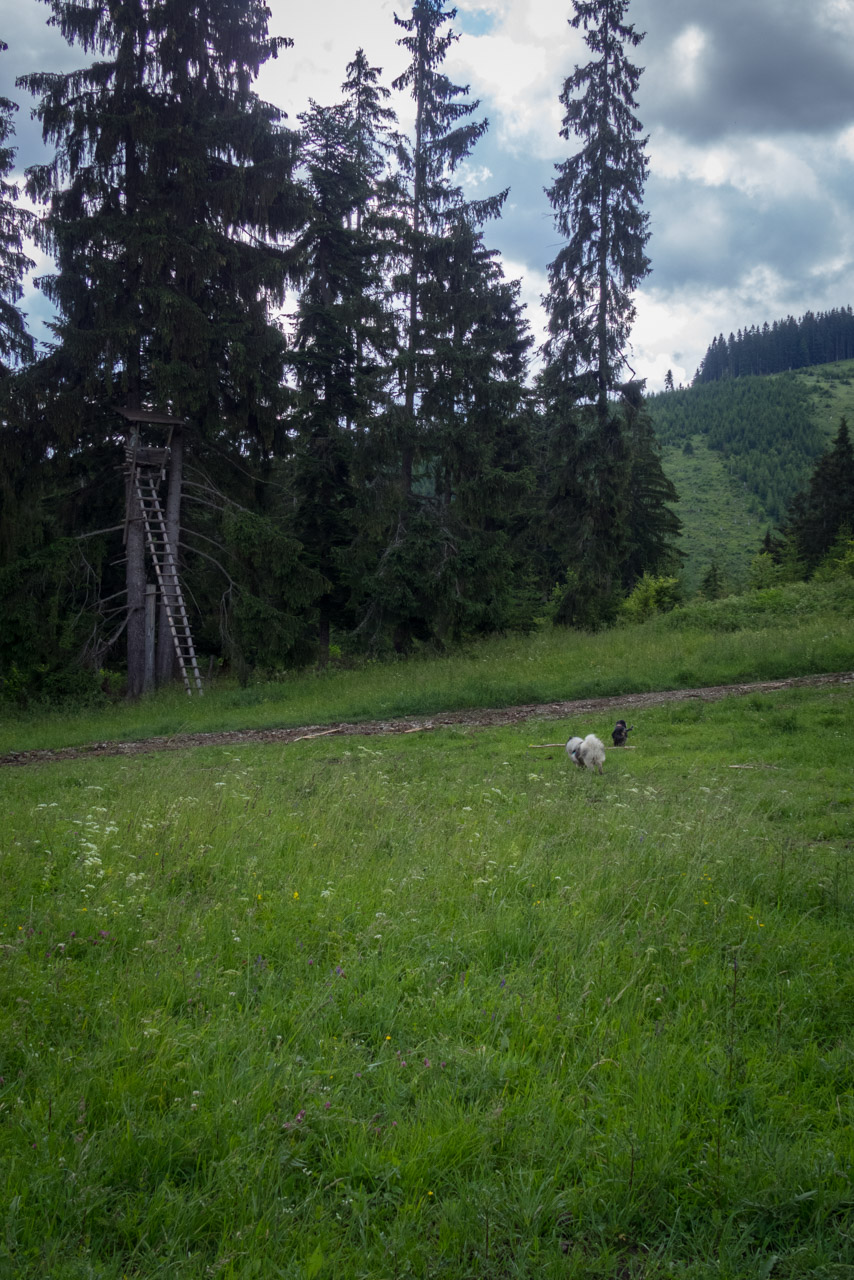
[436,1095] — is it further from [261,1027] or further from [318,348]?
[318,348]

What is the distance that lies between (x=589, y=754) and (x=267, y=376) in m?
15.8

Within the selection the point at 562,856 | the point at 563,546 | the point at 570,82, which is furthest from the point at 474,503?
the point at 562,856

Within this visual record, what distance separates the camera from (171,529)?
21.2 metres

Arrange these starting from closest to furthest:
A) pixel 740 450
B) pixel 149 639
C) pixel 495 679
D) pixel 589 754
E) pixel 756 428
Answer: pixel 589 754, pixel 495 679, pixel 149 639, pixel 740 450, pixel 756 428

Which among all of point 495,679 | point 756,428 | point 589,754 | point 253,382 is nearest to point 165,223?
point 253,382

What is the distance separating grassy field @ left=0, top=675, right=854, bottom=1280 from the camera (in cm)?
243

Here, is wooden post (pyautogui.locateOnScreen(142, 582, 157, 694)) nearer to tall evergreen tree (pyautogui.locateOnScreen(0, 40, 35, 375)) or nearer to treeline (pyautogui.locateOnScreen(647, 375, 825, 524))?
tall evergreen tree (pyautogui.locateOnScreen(0, 40, 35, 375))

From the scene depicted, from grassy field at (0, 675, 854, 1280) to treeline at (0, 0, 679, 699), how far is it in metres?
16.0

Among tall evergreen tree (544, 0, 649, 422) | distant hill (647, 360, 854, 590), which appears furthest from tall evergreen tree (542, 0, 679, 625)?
distant hill (647, 360, 854, 590)

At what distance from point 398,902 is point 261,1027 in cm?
147

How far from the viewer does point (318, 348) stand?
23438 mm

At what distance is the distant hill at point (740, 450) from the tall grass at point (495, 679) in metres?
44.9

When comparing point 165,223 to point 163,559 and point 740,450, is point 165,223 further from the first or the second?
point 740,450

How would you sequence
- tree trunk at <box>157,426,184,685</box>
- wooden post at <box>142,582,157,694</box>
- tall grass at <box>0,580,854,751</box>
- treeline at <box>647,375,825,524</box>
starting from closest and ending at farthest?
tall grass at <box>0,580,854,751</box> < wooden post at <box>142,582,157,694</box> < tree trunk at <box>157,426,184,685</box> < treeline at <box>647,375,825,524</box>
